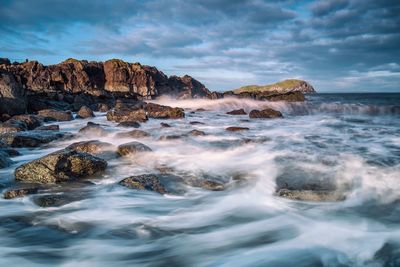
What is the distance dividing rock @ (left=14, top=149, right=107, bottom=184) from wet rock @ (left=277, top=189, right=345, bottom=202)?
3.76m

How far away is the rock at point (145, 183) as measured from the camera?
613cm

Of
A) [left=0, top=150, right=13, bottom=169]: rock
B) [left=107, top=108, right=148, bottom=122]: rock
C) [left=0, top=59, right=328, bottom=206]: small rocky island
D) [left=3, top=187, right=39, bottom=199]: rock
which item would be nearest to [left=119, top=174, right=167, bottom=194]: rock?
[left=0, top=59, right=328, bottom=206]: small rocky island

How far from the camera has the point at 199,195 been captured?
6.15 metres

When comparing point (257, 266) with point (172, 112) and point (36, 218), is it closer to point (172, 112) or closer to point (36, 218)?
point (36, 218)

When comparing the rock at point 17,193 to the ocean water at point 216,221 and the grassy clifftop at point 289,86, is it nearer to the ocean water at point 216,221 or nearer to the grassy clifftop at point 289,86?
the ocean water at point 216,221

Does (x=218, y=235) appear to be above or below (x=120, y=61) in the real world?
below

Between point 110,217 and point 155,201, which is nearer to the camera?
point 110,217

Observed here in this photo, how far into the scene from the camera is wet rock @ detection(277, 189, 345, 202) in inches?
220

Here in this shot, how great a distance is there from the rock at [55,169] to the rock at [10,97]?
12.6 m

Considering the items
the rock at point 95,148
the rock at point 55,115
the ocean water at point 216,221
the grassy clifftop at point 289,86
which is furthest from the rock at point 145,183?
the grassy clifftop at point 289,86

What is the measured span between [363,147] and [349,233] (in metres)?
7.29

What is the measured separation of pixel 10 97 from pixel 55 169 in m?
13.7

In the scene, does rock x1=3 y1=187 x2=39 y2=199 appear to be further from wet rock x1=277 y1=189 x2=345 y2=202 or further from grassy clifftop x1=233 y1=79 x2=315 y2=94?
grassy clifftop x1=233 y1=79 x2=315 y2=94

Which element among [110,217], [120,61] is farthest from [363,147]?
[120,61]
